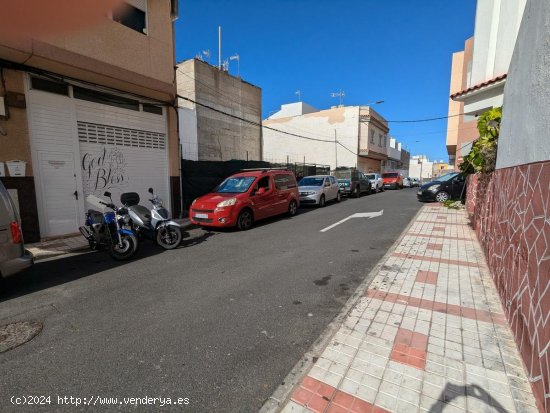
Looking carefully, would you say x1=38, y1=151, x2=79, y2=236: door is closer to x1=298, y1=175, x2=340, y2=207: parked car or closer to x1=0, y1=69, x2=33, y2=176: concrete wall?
x1=0, y1=69, x2=33, y2=176: concrete wall

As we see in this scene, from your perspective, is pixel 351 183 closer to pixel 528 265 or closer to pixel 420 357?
pixel 528 265

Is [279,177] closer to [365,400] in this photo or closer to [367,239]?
[367,239]

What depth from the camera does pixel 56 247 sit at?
6742 millimetres

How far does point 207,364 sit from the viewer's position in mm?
2627

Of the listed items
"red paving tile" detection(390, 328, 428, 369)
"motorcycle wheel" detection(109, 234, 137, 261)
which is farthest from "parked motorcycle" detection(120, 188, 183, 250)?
"red paving tile" detection(390, 328, 428, 369)

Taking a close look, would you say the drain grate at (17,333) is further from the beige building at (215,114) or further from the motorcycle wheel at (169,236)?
the beige building at (215,114)

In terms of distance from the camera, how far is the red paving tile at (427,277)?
4430 mm

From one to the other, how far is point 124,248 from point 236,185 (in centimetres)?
421

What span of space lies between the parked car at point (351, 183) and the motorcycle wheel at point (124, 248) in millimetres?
14350

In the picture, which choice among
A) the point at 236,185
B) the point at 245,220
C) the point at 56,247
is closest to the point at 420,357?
the point at 245,220

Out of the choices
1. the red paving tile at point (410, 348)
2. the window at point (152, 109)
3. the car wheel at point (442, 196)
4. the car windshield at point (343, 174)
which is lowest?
the red paving tile at point (410, 348)

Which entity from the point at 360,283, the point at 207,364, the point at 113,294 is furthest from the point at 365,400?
the point at 113,294

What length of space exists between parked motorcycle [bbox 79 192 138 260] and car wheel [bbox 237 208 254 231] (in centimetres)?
316

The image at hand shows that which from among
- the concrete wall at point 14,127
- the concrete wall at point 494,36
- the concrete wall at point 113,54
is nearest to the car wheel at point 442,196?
the concrete wall at point 494,36
